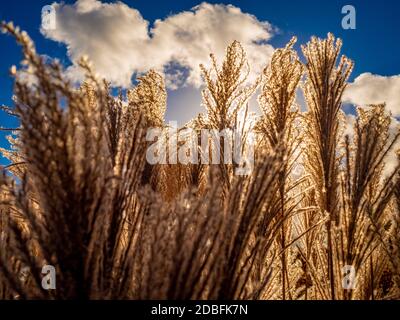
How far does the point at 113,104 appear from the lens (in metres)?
2.24

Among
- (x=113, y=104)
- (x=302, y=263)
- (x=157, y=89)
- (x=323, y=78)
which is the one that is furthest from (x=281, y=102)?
(x=302, y=263)

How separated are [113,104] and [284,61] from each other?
5.38 ft

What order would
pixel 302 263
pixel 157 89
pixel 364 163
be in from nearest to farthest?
pixel 364 163 → pixel 157 89 → pixel 302 263

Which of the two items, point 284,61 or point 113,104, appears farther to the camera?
point 284,61

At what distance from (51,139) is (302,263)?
4.61m

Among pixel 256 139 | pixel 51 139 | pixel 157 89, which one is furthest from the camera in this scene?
pixel 157 89

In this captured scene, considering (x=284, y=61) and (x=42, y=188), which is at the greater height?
(x=284, y=61)

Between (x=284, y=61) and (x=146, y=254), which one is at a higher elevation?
(x=284, y=61)

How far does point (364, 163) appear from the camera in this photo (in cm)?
217
